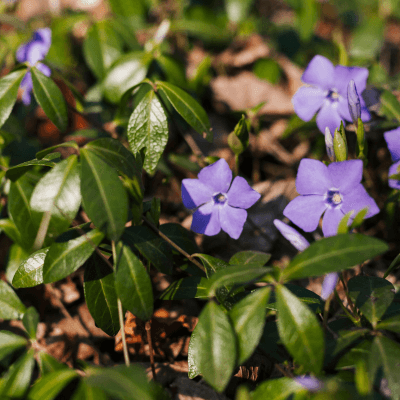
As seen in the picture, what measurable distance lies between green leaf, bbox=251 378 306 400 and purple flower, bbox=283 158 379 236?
0.61 m

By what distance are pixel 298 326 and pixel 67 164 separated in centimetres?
92

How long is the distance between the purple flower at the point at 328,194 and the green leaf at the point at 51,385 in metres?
0.98

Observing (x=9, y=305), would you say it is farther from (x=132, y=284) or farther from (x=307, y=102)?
(x=307, y=102)

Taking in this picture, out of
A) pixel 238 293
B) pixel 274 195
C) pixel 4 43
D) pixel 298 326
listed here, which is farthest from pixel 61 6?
pixel 298 326

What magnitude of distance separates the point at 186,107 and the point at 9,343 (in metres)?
→ 1.17

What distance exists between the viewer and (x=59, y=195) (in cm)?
121

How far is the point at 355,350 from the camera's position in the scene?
3.87ft

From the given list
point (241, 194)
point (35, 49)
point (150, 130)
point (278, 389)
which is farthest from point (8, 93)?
point (278, 389)

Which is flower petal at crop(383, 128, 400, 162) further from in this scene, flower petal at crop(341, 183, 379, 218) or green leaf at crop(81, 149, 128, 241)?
green leaf at crop(81, 149, 128, 241)

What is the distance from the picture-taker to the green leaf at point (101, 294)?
4.64 feet

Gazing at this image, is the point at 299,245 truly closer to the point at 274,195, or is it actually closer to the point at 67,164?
the point at 67,164

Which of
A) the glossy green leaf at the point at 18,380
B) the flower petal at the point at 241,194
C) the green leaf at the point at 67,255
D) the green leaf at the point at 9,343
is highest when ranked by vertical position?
the green leaf at the point at 67,255

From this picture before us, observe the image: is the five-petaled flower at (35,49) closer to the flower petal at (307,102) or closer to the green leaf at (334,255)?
the flower petal at (307,102)

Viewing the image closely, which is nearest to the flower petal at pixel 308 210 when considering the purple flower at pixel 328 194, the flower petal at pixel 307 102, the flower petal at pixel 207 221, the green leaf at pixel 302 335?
the purple flower at pixel 328 194
